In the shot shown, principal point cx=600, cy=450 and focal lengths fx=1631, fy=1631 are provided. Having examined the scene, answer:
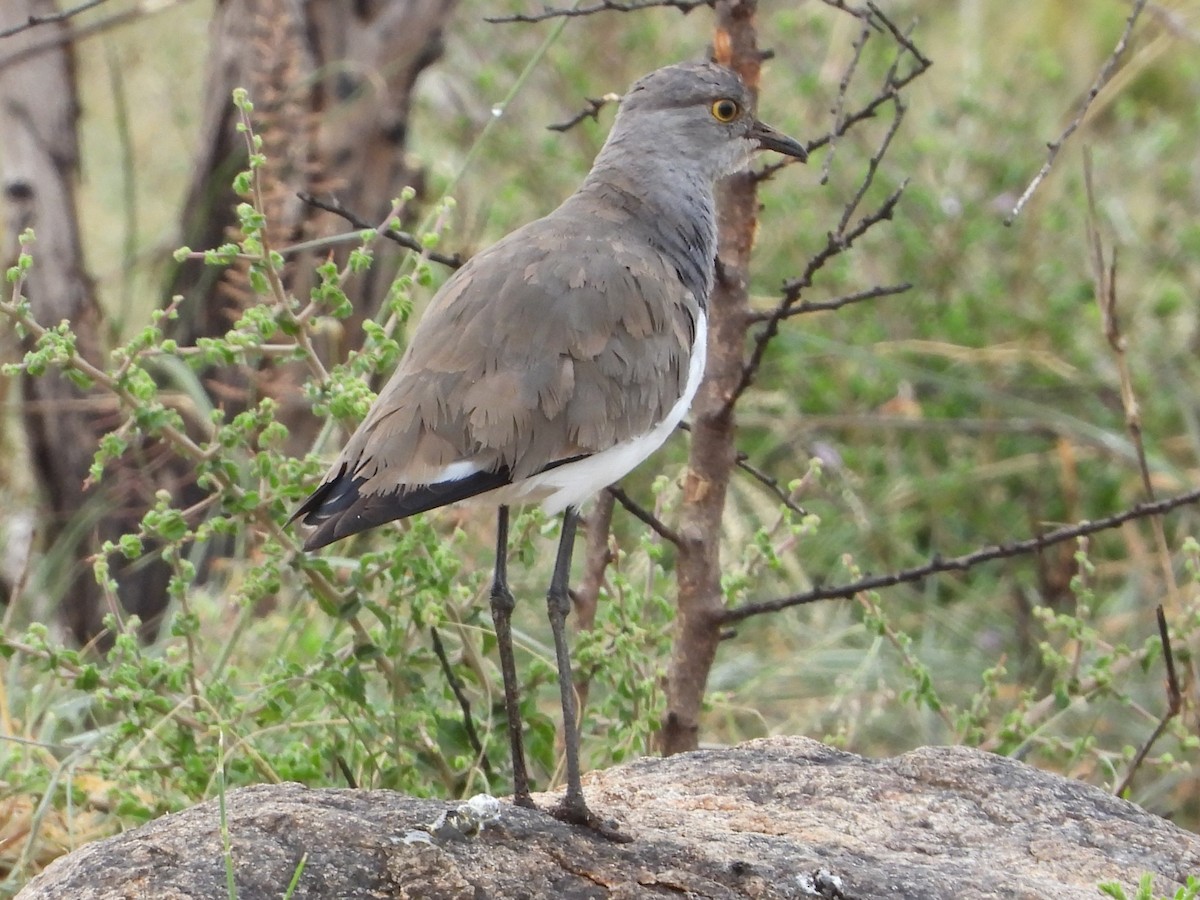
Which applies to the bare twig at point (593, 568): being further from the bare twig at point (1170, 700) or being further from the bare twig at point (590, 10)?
the bare twig at point (1170, 700)

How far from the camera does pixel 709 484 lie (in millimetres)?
3830

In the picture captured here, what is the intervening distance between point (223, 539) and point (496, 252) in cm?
297

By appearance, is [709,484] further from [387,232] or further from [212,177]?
[212,177]

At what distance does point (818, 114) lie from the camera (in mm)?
7797

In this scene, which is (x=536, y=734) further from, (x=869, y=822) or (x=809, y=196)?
(x=809, y=196)

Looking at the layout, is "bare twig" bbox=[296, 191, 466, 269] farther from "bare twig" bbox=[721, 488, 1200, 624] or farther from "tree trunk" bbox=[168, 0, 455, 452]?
"tree trunk" bbox=[168, 0, 455, 452]

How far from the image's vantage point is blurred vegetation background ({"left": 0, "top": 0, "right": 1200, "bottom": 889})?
12.5 ft

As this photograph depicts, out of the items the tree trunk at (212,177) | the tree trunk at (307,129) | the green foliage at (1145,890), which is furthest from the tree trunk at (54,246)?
the green foliage at (1145,890)

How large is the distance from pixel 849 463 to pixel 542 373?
4017mm

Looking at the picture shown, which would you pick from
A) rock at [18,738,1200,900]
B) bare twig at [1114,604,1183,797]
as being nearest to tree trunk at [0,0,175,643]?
rock at [18,738,1200,900]

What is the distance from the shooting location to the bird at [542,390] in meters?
2.97

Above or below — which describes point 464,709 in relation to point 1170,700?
below

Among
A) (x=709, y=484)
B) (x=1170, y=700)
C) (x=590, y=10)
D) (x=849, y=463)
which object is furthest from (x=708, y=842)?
(x=849, y=463)

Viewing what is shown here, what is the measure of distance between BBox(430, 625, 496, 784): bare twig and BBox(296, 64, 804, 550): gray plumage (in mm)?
581
